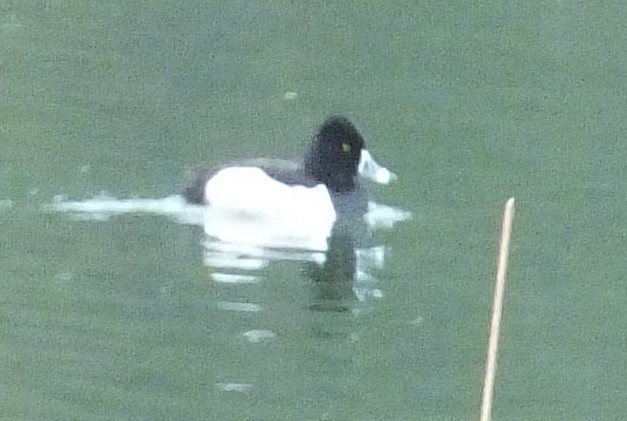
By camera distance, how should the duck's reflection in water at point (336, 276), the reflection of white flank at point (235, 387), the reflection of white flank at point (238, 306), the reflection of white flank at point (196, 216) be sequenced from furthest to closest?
the reflection of white flank at point (196, 216) < the duck's reflection in water at point (336, 276) < the reflection of white flank at point (238, 306) < the reflection of white flank at point (235, 387)

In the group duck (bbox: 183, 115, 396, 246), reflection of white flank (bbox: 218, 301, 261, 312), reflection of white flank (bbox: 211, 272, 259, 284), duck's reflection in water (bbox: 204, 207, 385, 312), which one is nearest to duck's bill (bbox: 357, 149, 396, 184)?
duck (bbox: 183, 115, 396, 246)

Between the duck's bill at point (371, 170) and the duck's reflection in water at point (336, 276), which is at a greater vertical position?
the duck's bill at point (371, 170)

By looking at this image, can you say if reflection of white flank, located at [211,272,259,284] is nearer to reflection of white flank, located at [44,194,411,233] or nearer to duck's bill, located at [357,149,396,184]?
reflection of white flank, located at [44,194,411,233]

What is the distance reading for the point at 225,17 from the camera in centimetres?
1150

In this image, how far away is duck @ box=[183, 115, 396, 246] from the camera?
7.14 metres

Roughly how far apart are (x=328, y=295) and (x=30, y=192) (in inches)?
55.0

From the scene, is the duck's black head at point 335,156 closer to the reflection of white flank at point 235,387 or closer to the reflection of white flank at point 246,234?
the reflection of white flank at point 246,234

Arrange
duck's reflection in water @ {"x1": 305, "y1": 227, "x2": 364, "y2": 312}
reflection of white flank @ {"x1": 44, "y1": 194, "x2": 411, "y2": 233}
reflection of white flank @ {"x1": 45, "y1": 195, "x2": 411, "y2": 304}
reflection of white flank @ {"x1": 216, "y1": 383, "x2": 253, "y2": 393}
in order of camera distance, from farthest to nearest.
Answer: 1. reflection of white flank @ {"x1": 44, "y1": 194, "x2": 411, "y2": 233}
2. reflection of white flank @ {"x1": 45, "y1": 195, "x2": 411, "y2": 304}
3. duck's reflection in water @ {"x1": 305, "y1": 227, "x2": 364, "y2": 312}
4. reflection of white flank @ {"x1": 216, "y1": 383, "x2": 253, "y2": 393}

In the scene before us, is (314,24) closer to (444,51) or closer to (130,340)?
(444,51)

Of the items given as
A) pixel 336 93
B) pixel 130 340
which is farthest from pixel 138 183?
pixel 336 93

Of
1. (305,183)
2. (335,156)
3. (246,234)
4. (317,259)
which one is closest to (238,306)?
(317,259)

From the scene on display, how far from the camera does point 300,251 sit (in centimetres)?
680

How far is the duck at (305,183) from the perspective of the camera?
7.14m

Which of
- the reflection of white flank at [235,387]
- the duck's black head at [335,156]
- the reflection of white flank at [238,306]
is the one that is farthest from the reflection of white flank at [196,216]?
the reflection of white flank at [235,387]
